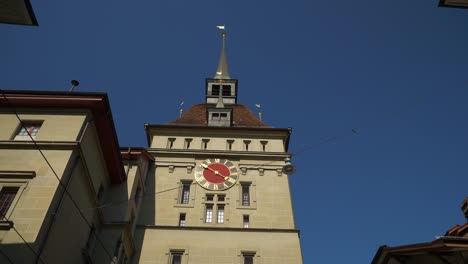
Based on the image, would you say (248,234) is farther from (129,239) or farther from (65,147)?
(65,147)

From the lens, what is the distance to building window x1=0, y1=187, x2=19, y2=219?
14.4 meters

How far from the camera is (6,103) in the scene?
58.0 feet

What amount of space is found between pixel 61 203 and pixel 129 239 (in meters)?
7.40

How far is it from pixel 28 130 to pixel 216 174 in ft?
45.0

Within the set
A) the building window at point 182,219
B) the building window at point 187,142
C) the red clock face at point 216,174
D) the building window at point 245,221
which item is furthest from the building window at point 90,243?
the building window at point 187,142

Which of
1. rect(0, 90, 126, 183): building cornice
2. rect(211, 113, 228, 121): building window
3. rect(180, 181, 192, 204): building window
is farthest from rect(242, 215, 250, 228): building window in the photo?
rect(211, 113, 228, 121): building window

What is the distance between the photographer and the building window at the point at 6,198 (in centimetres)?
1442

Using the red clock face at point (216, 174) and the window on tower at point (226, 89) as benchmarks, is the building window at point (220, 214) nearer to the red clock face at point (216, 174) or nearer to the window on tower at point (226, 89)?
the red clock face at point (216, 174)

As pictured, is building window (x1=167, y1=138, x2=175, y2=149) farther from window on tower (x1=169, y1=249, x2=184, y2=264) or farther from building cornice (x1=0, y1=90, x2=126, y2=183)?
building cornice (x1=0, y1=90, x2=126, y2=183)

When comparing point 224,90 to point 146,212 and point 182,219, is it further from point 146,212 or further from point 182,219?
point 146,212

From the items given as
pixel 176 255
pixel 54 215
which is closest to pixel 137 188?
pixel 176 255

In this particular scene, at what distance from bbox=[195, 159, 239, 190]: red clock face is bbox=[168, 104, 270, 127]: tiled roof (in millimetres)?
6169

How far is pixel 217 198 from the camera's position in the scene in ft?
89.4

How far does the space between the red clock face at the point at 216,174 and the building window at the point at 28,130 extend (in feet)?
41.0
